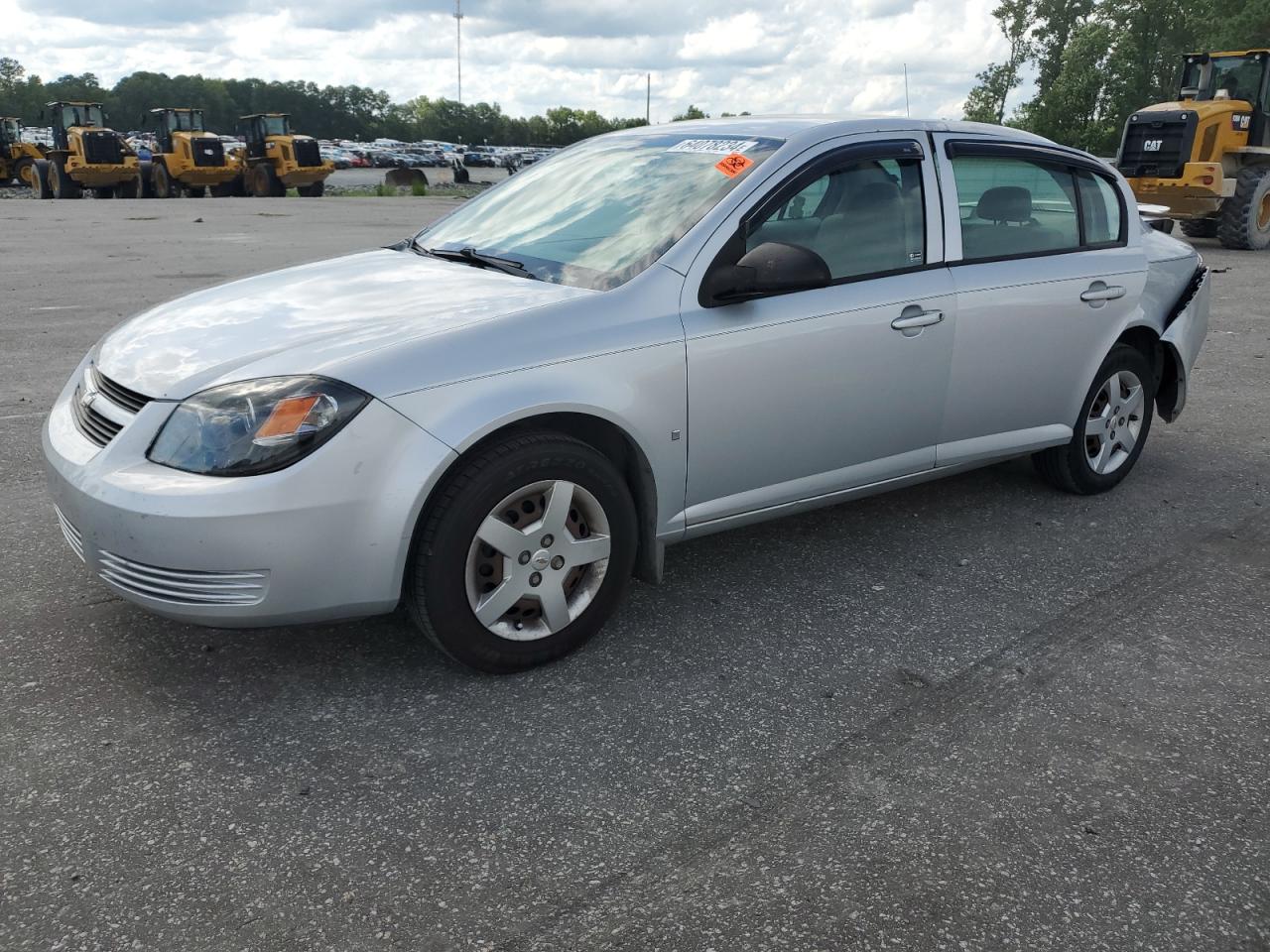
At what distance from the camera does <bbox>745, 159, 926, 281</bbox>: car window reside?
153 inches

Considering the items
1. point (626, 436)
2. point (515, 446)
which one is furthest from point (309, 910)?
point (626, 436)

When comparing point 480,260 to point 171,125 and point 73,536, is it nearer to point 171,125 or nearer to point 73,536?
point 73,536

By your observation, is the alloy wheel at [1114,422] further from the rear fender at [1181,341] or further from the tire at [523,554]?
the tire at [523,554]

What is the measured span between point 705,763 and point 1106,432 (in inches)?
119

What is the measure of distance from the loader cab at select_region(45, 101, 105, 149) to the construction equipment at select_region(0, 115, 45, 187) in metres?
4.15

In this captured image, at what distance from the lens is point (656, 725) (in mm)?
3115

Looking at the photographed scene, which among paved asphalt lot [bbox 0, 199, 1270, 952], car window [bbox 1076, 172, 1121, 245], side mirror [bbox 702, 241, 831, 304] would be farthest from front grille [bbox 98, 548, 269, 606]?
car window [bbox 1076, 172, 1121, 245]

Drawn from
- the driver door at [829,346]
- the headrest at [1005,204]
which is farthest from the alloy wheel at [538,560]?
the headrest at [1005,204]

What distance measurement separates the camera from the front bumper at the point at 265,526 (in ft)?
9.52

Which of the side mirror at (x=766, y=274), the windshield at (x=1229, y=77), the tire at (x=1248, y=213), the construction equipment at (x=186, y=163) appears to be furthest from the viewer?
the construction equipment at (x=186, y=163)

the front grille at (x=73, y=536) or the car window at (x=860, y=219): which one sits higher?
the car window at (x=860, y=219)

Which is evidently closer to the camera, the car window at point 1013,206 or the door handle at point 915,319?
the door handle at point 915,319

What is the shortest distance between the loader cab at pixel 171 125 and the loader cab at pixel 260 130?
4.65ft

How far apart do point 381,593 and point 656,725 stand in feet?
2.75
